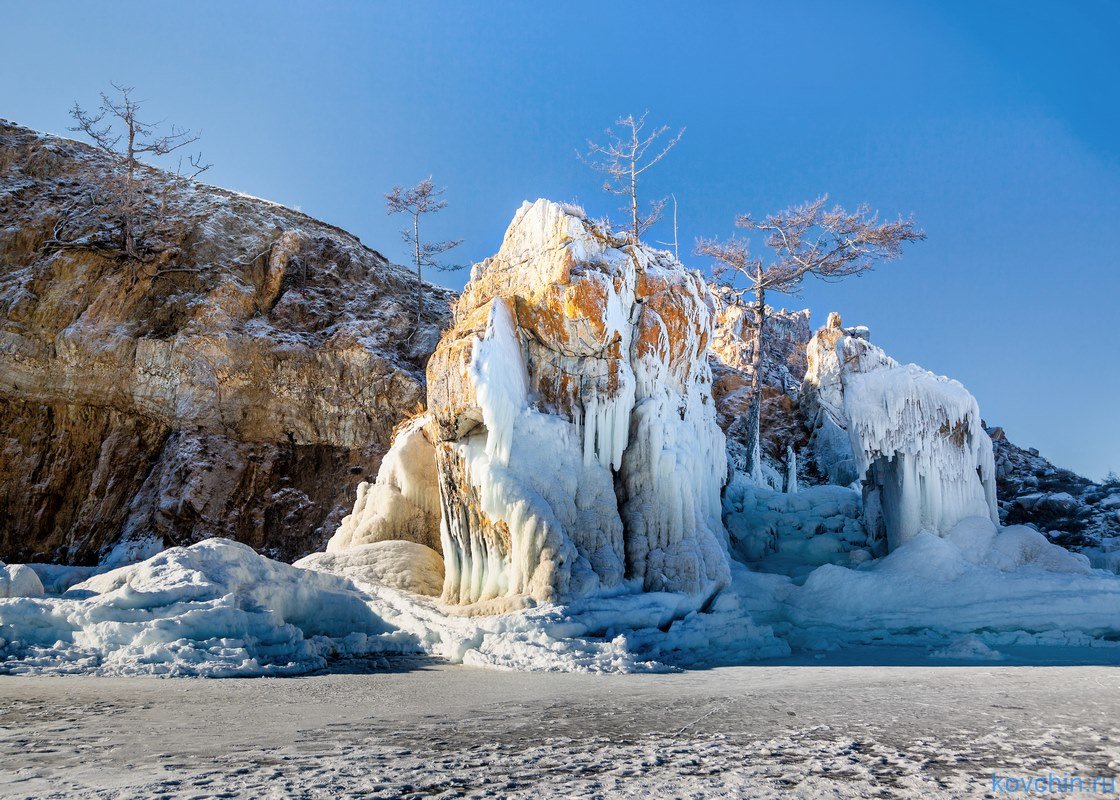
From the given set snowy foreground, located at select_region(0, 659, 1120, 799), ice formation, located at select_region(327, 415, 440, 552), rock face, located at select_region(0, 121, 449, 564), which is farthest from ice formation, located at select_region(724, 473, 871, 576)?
rock face, located at select_region(0, 121, 449, 564)

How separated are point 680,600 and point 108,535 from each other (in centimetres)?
1700

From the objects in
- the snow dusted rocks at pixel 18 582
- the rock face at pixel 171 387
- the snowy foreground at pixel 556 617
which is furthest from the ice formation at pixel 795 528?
the snow dusted rocks at pixel 18 582

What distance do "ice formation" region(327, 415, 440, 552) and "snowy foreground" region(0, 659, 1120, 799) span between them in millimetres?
7519

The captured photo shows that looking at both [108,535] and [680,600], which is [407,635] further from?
[108,535]

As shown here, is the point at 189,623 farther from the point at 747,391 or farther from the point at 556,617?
the point at 747,391

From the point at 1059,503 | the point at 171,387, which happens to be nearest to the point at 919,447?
the point at 1059,503

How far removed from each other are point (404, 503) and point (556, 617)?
5.76m

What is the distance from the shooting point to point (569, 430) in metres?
13.1

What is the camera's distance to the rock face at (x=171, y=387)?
21109 millimetres

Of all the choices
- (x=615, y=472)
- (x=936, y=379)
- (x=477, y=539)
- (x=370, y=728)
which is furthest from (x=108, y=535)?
(x=936, y=379)

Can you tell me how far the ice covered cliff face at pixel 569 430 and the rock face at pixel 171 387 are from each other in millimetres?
9996

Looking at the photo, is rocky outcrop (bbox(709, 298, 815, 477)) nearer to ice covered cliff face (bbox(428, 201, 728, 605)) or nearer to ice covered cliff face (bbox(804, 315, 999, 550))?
ice covered cliff face (bbox(804, 315, 999, 550))

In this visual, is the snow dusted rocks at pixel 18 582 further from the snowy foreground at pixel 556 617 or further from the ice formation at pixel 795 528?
the ice formation at pixel 795 528

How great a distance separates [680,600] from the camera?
1212 cm
